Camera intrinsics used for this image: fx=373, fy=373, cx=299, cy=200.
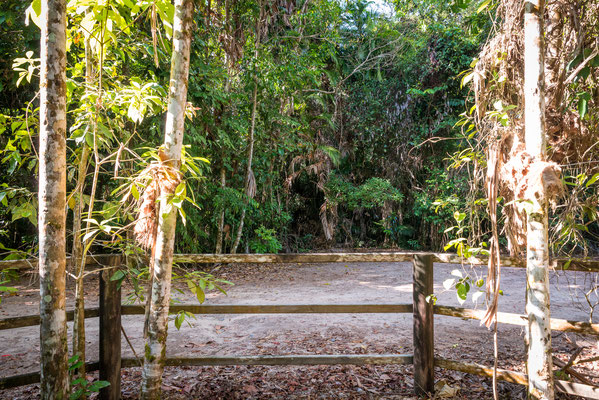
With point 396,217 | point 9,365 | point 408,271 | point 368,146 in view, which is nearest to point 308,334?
point 9,365

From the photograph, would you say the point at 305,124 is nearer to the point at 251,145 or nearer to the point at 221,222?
the point at 251,145

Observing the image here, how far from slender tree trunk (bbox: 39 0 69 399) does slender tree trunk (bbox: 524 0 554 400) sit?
2.62 m

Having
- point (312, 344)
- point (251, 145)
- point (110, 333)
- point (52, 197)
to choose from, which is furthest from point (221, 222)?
point (52, 197)

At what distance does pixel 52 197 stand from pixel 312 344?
3323 mm

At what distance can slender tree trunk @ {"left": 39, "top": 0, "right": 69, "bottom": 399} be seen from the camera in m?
1.92

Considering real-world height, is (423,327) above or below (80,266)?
below

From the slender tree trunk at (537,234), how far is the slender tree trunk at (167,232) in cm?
210

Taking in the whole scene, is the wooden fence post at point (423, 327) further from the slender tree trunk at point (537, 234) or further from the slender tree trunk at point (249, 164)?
the slender tree trunk at point (249, 164)

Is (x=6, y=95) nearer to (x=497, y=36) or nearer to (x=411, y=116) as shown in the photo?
(x=497, y=36)

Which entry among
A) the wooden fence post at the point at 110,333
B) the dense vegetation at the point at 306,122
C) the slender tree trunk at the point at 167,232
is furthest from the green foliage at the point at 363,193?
the slender tree trunk at the point at 167,232

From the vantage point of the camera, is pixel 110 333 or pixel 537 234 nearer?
pixel 537 234

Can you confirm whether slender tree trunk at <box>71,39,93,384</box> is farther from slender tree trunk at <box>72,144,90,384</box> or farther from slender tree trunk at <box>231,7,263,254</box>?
slender tree trunk at <box>231,7,263,254</box>

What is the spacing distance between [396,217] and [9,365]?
38.5 ft

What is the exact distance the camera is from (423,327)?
118 inches
